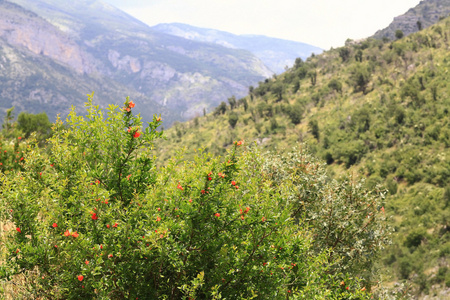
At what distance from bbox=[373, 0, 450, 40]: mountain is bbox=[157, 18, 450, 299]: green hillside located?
78.1m

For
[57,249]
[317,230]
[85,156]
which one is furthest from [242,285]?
[317,230]

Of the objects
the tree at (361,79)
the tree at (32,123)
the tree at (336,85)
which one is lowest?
the tree at (32,123)

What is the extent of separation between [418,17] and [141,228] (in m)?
193

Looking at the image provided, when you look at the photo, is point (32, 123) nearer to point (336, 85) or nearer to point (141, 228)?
point (141, 228)

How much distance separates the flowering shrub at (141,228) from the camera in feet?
16.4

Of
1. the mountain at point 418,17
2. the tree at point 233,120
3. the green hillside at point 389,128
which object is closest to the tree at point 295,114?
the green hillside at point 389,128

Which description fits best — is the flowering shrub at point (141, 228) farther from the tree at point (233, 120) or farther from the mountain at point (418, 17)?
the mountain at point (418, 17)

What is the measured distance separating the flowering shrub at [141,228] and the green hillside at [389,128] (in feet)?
Answer: 38.7

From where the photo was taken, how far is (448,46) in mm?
65062

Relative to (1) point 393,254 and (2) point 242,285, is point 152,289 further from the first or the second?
(1) point 393,254

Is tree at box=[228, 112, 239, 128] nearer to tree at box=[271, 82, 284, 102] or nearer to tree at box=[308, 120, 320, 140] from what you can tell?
tree at box=[271, 82, 284, 102]

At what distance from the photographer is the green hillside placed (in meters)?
36.1

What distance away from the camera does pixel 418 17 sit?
15738 centimetres

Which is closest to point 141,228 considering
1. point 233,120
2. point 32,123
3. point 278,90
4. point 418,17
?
point 32,123
